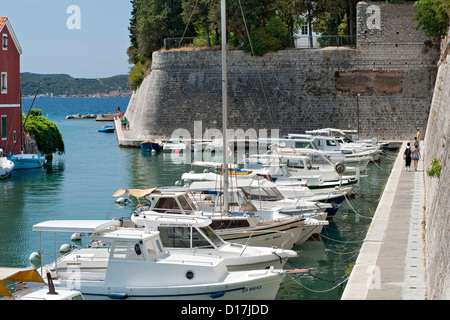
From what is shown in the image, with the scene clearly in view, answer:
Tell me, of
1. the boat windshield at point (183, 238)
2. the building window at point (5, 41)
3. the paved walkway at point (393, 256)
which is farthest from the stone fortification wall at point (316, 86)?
the boat windshield at point (183, 238)

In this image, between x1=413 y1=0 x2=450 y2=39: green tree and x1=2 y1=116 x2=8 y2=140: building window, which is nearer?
x1=2 y1=116 x2=8 y2=140: building window

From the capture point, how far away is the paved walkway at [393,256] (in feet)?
40.1

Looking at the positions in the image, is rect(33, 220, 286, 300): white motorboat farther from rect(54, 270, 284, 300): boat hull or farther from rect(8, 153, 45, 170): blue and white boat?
rect(8, 153, 45, 170): blue and white boat

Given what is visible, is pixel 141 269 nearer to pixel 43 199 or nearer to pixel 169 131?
pixel 43 199

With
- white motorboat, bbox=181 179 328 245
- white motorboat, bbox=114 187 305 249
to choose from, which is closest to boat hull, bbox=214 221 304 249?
white motorboat, bbox=114 187 305 249

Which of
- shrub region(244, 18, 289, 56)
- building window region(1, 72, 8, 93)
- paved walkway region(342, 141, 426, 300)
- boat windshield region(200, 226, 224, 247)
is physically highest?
shrub region(244, 18, 289, 56)

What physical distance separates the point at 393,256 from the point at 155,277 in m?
4.94

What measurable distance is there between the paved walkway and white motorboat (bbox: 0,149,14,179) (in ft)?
63.9

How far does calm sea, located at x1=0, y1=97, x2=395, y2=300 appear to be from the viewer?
17750mm

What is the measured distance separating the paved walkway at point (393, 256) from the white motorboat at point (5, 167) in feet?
63.9

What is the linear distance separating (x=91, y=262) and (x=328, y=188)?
14.8 m
